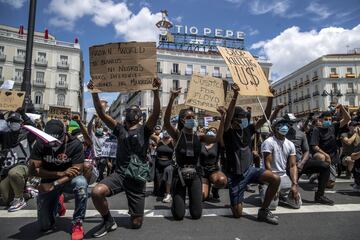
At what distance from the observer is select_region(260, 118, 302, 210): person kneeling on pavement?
538 cm

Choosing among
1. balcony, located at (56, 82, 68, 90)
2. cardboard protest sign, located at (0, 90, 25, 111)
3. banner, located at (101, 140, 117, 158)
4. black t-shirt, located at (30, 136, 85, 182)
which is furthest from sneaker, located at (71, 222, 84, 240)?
balcony, located at (56, 82, 68, 90)

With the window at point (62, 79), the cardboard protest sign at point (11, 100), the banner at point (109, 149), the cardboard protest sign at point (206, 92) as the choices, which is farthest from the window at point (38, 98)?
the cardboard protest sign at point (206, 92)

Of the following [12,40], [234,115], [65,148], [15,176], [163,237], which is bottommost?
[163,237]

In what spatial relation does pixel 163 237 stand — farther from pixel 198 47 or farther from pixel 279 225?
pixel 198 47

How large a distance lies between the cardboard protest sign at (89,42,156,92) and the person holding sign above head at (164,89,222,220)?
71cm

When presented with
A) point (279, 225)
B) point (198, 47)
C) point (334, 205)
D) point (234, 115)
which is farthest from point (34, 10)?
point (198, 47)

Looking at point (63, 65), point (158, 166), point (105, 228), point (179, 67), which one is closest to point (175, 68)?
point (179, 67)

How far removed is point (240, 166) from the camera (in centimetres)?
495

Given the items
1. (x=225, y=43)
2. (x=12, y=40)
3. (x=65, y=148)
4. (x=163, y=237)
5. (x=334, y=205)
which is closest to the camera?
(x=163, y=237)

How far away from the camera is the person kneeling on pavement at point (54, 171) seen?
4094 mm

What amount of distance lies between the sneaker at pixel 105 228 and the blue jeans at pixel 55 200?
30cm

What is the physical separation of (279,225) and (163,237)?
182cm

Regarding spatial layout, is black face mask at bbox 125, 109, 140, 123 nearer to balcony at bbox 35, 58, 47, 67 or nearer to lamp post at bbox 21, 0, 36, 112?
lamp post at bbox 21, 0, 36, 112

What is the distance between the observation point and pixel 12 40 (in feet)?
167
